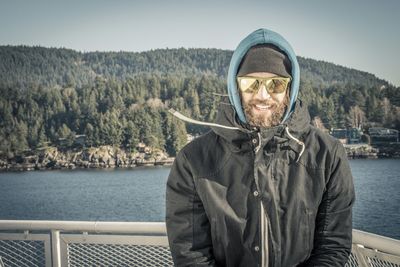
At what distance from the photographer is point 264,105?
1.83 meters

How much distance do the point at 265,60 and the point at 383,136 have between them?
10614cm

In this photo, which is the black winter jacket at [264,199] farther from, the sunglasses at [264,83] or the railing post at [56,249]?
the railing post at [56,249]

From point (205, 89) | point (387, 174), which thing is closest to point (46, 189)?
point (387, 174)

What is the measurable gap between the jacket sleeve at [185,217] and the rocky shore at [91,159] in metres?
98.3

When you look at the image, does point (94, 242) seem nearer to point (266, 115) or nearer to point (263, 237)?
point (263, 237)

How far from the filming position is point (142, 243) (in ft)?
9.12

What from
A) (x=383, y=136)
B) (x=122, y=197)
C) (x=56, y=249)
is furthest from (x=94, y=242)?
(x=383, y=136)

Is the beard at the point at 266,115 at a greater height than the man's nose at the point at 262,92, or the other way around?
the man's nose at the point at 262,92

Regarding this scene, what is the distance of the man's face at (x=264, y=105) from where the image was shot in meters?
1.81

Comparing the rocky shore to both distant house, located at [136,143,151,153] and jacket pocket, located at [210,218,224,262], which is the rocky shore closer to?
distant house, located at [136,143,151,153]

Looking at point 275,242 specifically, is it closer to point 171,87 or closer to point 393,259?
point 393,259

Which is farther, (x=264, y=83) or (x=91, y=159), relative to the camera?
(x=91, y=159)

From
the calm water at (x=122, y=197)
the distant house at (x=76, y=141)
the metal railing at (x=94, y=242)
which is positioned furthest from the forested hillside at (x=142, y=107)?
the metal railing at (x=94, y=242)

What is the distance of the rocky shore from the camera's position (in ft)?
332
